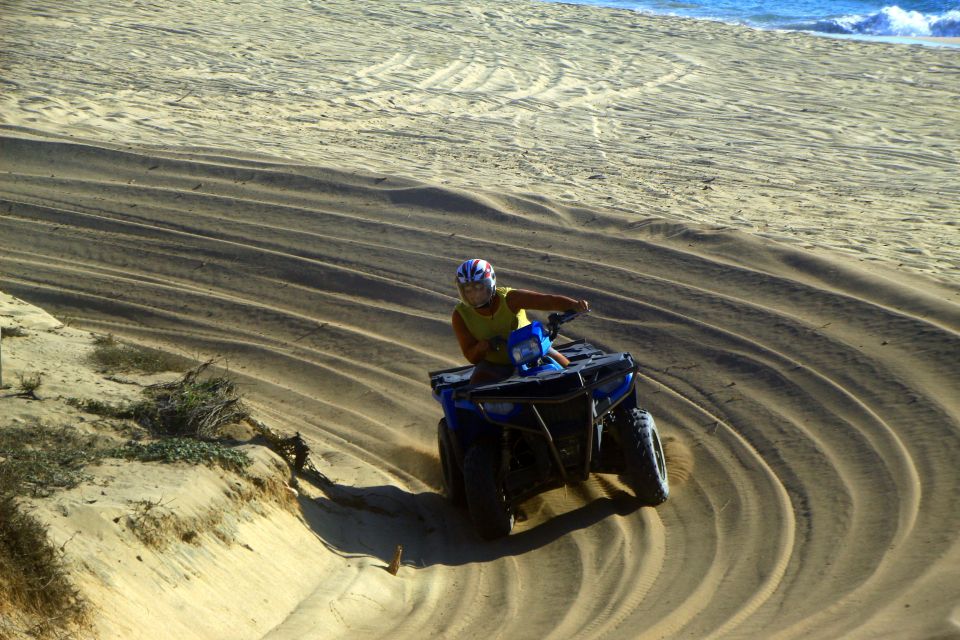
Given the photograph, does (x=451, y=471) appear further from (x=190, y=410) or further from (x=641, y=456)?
(x=190, y=410)

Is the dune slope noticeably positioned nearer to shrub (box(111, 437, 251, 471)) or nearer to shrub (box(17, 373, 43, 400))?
shrub (box(111, 437, 251, 471))

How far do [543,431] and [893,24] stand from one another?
37.2m

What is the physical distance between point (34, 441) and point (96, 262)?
6.81 meters

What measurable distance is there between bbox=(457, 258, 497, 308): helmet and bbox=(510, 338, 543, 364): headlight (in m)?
0.57

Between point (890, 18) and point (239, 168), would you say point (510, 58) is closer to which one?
point (239, 168)

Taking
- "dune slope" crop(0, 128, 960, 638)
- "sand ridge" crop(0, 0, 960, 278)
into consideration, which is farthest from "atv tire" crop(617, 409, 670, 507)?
"sand ridge" crop(0, 0, 960, 278)

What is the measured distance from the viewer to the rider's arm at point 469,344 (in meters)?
7.31

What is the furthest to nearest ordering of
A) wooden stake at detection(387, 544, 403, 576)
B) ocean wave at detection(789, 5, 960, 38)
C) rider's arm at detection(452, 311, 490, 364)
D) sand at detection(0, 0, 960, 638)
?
ocean wave at detection(789, 5, 960, 38)
rider's arm at detection(452, 311, 490, 364)
wooden stake at detection(387, 544, 403, 576)
sand at detection(0, 0, 960, 638)

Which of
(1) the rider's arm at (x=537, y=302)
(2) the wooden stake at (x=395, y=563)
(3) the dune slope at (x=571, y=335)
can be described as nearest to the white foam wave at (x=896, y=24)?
(3) the dune slope at (x=571, y=335)

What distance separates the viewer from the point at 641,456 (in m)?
7.00

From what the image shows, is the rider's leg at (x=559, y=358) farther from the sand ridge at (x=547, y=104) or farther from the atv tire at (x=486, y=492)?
the sand ridge at (x=547, y=104)

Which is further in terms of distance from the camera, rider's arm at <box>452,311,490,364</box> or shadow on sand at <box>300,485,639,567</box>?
rider's arm at <box>452,311,490,364</box>

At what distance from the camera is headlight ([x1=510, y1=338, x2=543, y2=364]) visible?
686 cm

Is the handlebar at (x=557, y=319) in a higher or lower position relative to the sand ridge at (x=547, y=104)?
lower
